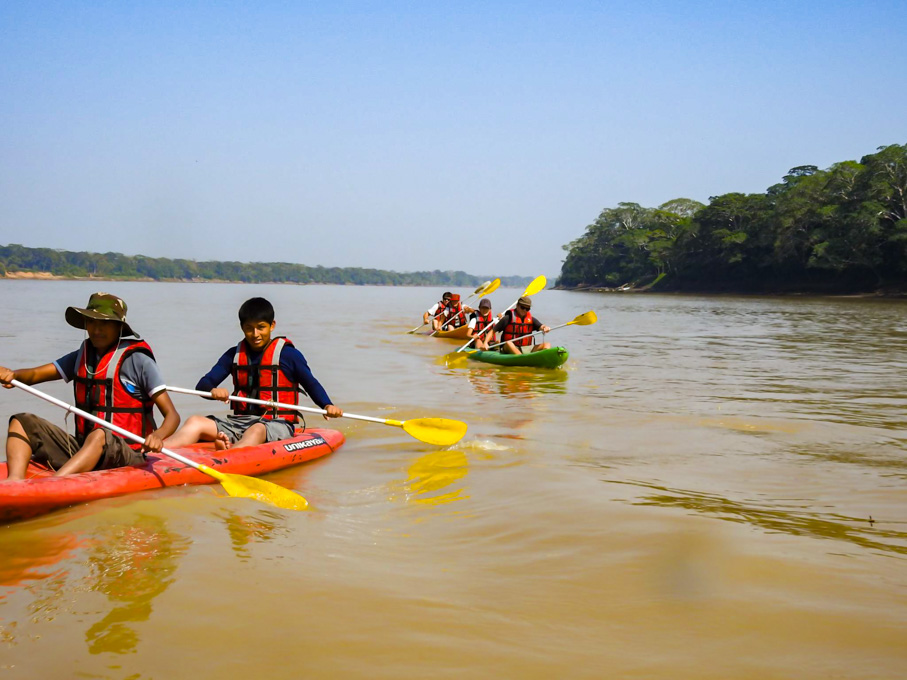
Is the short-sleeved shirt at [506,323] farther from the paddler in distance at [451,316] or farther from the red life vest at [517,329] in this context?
the paddler in distance at [451,316]

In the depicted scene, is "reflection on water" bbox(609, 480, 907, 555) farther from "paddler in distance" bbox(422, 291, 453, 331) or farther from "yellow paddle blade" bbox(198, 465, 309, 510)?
"paddler in distance" bbox(422, 291, 453, 331)

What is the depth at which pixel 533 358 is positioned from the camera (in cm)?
1075

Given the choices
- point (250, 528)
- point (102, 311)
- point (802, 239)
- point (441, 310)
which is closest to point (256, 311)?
point (102, 311)

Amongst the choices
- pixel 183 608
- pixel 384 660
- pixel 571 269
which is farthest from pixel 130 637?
pixel 571 269

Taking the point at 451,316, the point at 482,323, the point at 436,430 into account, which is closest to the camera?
the point at 436,430

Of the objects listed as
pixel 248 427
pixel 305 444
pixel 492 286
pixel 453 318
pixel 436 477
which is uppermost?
pixel 492 286

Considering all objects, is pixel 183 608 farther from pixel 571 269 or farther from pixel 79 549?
pixel 571 269

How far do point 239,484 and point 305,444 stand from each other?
3.54 ft

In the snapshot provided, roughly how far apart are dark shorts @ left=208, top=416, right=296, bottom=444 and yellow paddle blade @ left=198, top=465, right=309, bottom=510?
78 centimetres

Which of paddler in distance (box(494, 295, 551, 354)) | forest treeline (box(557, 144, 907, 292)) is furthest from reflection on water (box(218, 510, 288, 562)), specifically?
forest treeline (box(557, 144, 907, 292))

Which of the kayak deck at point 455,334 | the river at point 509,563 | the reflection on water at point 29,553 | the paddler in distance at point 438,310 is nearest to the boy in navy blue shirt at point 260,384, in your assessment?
the river at point 509,563

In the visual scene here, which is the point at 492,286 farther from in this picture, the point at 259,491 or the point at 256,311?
the point at 259,491

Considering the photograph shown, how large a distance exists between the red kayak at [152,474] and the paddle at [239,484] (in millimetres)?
166

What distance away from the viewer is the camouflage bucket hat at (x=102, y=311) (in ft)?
12.7
